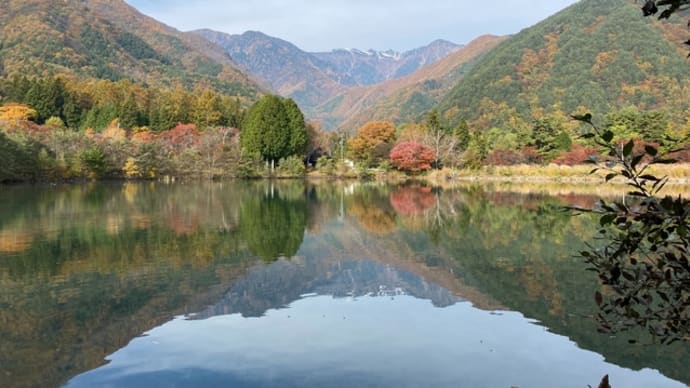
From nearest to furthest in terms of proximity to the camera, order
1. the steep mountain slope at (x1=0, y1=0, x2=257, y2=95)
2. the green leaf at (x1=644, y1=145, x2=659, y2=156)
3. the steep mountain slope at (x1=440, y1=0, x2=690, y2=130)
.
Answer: the green leaf at (x1=644, y1=145, x2=659, y2=156)
the steep mountain slope at (x1=440, y1=0, x2=690, y2=130)
the steep mountain slope at (x1=0, y1=0, x2=257, y2=95)

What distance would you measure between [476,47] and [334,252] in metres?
155

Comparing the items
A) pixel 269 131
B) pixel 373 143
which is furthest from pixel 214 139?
pixel 373 143

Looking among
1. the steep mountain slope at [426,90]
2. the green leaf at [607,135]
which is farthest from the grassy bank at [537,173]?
the steep mountain slope at [426,90]

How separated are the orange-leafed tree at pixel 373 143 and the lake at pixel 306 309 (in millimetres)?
35048

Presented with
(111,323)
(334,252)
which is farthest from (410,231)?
(111,323)

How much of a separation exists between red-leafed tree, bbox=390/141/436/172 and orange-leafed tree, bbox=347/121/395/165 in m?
3.89

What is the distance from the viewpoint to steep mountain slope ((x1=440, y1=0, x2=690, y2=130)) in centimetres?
6850

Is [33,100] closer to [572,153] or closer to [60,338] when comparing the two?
[572,153]

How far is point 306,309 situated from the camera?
7559mm

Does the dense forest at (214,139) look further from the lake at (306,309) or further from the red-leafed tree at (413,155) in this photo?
the lake at (306,309)

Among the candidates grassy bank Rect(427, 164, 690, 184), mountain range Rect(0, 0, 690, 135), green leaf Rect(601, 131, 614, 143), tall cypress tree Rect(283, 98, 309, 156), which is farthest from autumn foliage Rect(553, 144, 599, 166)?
green leaf Rect(601, 131, 614, 143)

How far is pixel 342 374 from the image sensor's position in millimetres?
5152

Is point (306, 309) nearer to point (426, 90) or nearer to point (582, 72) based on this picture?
point (582, 72)

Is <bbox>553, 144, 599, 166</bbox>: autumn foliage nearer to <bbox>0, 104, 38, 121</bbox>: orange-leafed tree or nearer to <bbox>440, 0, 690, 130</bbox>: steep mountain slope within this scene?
<bbox>440, 0, 690, 130</bbox>: steep mountain slope
